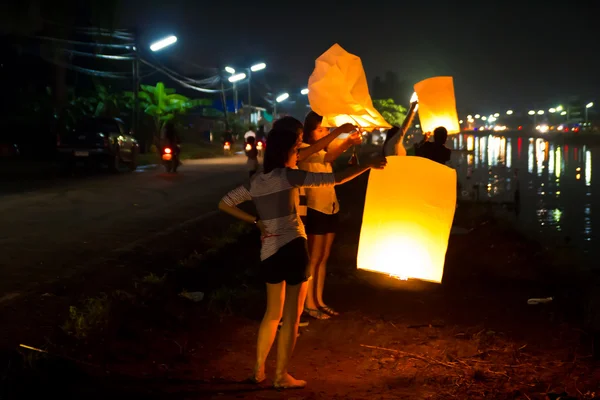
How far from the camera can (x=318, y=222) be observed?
19.1ft

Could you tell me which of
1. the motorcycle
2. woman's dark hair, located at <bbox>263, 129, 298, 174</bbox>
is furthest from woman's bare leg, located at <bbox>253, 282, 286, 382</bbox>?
the motorcycle

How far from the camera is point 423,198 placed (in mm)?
4941

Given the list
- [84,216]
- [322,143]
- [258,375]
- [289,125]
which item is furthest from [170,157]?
[258,375]

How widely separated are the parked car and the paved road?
1614 millimetres

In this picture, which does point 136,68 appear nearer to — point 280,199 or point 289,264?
point 280,199

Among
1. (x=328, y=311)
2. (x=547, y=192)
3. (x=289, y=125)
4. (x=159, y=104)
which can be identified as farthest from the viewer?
(x=159, y=104)

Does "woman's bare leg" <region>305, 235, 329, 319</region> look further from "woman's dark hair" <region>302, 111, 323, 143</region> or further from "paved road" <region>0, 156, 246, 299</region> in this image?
"paved road" <region>0, 156, 246, 299</region>

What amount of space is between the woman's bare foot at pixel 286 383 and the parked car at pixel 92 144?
57.8 feet

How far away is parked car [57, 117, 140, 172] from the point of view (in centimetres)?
2061

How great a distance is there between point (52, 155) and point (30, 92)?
6239mm

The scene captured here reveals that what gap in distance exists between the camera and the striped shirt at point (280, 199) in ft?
13.9

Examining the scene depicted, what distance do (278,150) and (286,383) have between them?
1562mm

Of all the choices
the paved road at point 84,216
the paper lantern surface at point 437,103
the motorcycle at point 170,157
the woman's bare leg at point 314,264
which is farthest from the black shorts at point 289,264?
the motorcycle at point 170,157

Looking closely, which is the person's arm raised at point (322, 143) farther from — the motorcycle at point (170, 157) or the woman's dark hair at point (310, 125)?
the motorcycle at point (170, 157)
